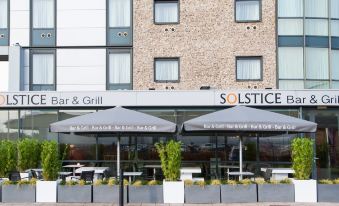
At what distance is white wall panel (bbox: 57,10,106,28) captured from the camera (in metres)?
26.3

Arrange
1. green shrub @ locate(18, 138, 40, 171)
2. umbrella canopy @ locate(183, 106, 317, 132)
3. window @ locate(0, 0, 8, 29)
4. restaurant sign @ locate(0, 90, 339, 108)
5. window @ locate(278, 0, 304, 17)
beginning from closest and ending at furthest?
1. umbrella canopy @ locate(183, 106, 317, 132)
2. green shrub @ locate(18, 138, 40, 171)
3. restaurant sign @ locate(0, 90, 339, 108)
4. window @ locate(278, 0, 304, 17)
5. window @ locate(0, 0, 8, 29)

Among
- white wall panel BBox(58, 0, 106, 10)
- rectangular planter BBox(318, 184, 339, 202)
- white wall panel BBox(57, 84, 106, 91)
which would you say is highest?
white wall panel BBox(58, 0, 106, 10)

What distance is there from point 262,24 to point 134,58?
627 cm

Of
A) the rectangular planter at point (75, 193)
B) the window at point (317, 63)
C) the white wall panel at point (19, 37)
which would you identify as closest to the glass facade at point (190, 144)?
the window at point (317, 63)

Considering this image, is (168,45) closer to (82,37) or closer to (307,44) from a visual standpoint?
(82,37)

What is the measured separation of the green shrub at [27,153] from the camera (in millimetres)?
19750

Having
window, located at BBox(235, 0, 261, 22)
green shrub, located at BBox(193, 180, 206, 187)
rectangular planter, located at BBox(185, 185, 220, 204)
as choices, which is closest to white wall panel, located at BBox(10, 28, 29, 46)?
window, located at BBox(235, 0, 261, 22)

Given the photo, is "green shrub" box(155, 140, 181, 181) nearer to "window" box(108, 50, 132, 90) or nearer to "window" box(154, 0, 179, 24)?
"window" box(108, 50, 132, 90)

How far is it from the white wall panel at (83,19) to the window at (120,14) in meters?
0.39

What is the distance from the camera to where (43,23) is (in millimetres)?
26656

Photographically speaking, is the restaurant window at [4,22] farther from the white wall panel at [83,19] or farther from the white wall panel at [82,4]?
the white wall panel at [82,4]

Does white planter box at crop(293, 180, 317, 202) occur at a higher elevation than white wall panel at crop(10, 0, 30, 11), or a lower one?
lower

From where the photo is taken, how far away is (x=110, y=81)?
26.2 meters

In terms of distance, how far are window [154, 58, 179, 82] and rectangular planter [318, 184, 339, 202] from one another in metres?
11.5
